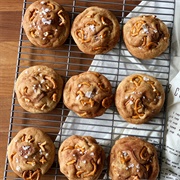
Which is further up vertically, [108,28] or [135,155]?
[108,28]

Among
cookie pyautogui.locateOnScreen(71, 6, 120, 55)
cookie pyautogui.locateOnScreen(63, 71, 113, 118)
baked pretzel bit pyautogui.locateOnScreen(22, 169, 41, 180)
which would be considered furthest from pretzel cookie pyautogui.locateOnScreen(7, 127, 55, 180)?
cookie pyautogui.locateOnScreen(71, 6, 120, 55)

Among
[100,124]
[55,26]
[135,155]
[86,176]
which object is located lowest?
[86,176]

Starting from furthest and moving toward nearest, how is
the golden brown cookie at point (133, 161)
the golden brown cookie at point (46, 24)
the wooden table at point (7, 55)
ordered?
1. the wooden table at point (7, 55)
2. the golden brown cookie at point (46, 24)
3. the golden brown cookie at point (133, 161)

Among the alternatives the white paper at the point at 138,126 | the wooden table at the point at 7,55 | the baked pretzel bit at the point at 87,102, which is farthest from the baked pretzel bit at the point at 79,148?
the wooden table at the point at 7,55

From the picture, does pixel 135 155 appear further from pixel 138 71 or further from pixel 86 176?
pixel 138 71

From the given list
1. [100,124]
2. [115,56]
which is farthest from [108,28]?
[100,124]

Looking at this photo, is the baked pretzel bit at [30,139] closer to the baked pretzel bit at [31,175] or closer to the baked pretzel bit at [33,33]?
the baked pretzel bit at [31,175]

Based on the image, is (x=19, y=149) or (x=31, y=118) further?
(x=31, y=118)
